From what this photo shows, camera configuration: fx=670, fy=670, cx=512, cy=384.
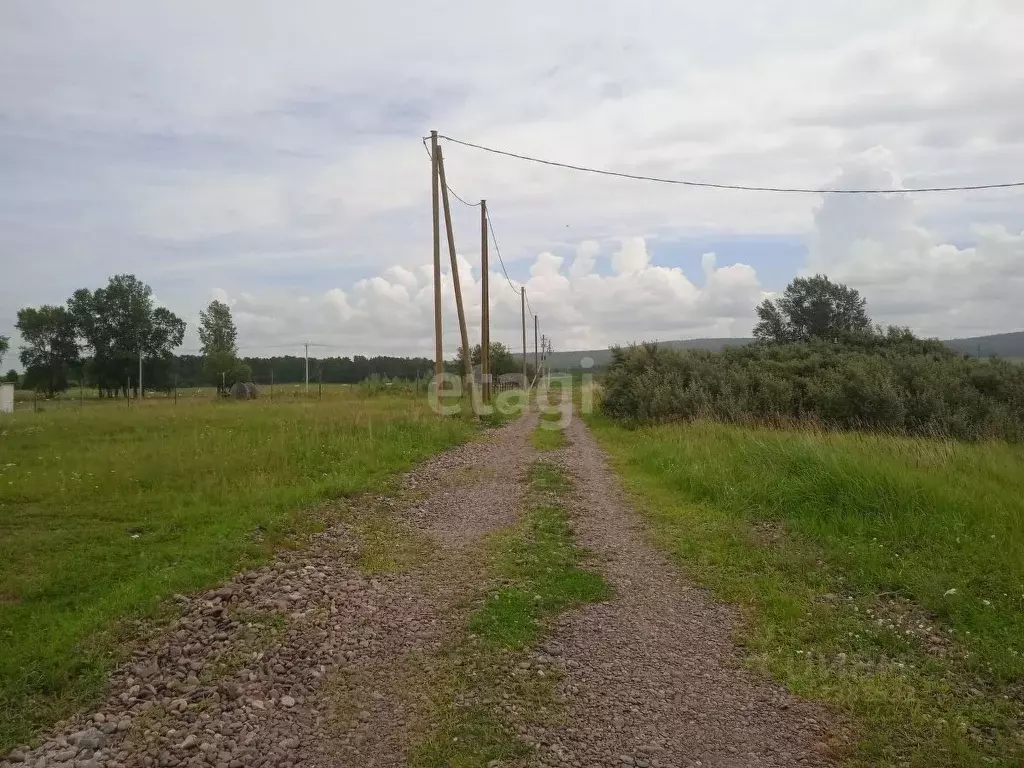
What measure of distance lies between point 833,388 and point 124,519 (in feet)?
50.9

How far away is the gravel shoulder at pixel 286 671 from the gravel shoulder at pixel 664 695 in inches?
35.1

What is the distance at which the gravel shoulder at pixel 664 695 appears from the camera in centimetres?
323

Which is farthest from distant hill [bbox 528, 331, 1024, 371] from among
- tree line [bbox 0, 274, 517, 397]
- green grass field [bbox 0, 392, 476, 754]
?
tree line [bbox 0, 274, 517, 397]

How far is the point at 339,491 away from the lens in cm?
876

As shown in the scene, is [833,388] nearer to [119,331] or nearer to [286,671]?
[286,671]

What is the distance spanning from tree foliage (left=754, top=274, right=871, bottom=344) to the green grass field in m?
28.6

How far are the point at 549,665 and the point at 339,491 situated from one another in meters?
5.28

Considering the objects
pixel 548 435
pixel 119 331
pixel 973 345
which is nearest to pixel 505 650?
pixel 548 435

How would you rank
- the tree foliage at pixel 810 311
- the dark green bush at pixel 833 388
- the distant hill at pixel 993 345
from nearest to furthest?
the dark green bush at pixel 833 388 → the distant hill at pixel 993 345 → the tree foliage at pixel 810 311

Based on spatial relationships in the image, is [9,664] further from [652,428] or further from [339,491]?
[652,428]

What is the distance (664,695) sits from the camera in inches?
149

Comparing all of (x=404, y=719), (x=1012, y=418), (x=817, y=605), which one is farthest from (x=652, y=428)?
(x=404, y=719)

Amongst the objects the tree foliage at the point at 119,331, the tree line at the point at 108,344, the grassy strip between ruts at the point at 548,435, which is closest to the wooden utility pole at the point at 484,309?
the grassy strip between ruts at the point at 548,435

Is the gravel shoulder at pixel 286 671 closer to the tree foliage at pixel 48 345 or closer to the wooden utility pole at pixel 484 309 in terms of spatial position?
the wooden utility pole at pixel 484 309
